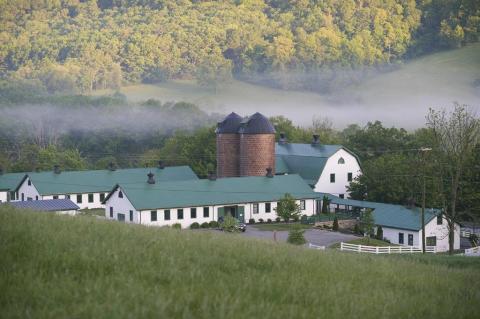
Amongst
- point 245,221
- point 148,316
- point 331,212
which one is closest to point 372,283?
point 148,316

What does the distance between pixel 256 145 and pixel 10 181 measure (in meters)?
20.3

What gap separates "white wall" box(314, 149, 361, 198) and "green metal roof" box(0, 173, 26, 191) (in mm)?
23925

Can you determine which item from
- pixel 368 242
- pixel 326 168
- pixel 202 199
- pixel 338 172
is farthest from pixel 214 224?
pixel 338 172

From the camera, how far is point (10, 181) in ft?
217

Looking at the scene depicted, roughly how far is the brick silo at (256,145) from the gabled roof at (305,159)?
4245 mm

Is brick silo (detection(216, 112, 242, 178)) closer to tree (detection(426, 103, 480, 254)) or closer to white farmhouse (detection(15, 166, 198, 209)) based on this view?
white farmhouse (detection(15, 166, 198, 209))

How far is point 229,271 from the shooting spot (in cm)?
1580

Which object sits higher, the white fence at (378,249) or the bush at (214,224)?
the bush at (214,224)

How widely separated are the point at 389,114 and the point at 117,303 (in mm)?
167688

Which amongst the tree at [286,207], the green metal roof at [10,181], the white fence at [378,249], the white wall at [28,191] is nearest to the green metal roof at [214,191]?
the tree at [286,207]

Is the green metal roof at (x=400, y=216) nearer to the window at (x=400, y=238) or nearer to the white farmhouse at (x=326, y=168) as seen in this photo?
the window at (x=400, y=238)

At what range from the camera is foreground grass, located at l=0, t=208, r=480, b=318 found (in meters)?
12.4

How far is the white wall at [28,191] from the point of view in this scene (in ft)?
201

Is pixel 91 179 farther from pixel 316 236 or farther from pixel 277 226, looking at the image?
pixel 316 236
